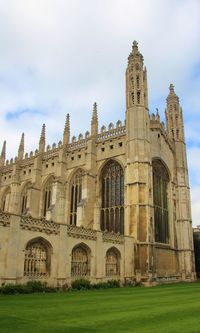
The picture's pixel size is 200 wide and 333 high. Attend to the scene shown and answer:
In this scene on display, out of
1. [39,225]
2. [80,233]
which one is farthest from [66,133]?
[39,225]

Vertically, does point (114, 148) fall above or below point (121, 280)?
above

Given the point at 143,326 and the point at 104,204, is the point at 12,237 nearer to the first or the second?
the point at 143,326

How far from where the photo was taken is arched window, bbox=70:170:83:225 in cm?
3588

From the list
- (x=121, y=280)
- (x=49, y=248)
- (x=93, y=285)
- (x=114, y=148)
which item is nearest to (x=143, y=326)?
(x=49, y=248)

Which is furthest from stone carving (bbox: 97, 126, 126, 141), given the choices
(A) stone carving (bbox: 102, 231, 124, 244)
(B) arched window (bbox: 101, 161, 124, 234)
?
(A) stone carving (bbox: 102, 231, 124, 244)

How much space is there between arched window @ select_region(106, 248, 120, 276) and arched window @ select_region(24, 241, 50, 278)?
6.72 metres

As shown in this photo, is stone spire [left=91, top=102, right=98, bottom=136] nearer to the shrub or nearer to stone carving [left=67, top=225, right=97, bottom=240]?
stone carving [left=67, top=225, right=97, bottom=240]

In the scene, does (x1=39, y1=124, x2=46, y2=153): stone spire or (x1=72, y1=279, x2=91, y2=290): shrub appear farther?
(x1=39, y1=124, x2=46, y2=153): stone spire

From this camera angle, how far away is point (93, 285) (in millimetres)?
20828

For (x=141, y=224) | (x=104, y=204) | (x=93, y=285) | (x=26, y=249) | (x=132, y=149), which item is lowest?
(x=93, y=285)

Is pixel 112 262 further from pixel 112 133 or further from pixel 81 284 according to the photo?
pixel 112 133

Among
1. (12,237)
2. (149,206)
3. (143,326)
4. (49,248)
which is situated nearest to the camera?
(143,326)

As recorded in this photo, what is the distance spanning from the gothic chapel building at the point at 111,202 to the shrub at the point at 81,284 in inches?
23.0

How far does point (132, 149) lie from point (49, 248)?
15005 millimetres
